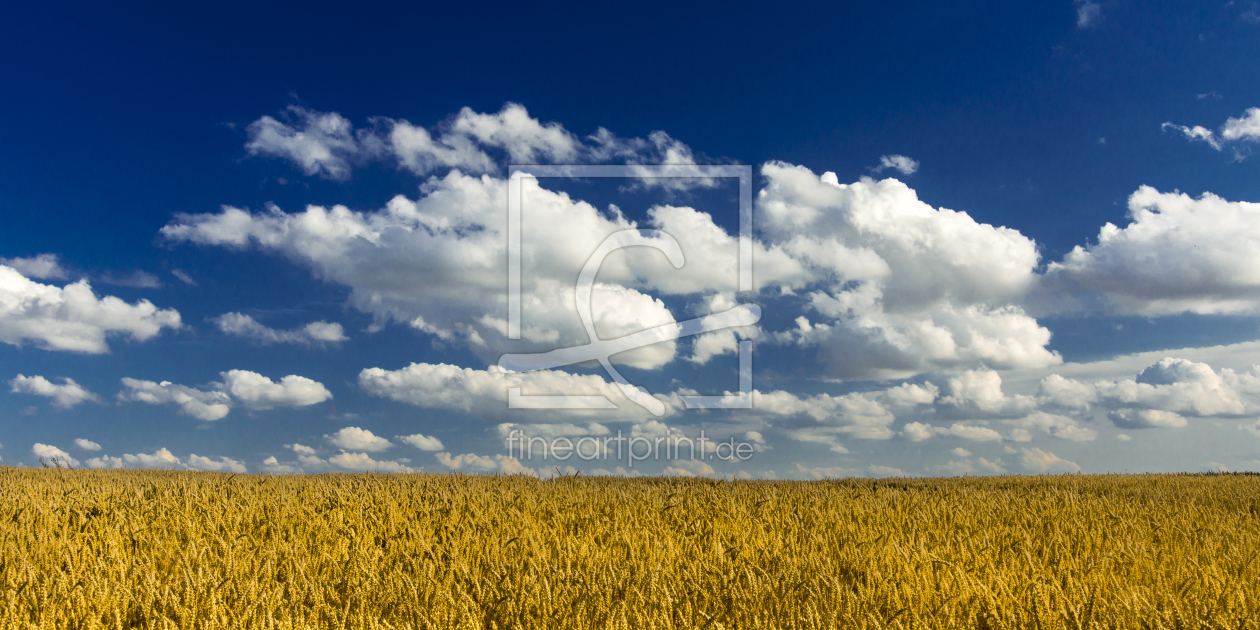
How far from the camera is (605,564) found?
4.08m

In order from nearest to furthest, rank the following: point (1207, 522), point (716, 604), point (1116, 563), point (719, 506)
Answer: point (716, 604) → point (1116, 563) → point (719, 506) → point (1207, 522)

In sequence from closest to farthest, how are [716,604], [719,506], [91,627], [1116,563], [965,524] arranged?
1. [91,627]
2. [716,604]
3. [1116,563]
4. [965,524]
5. [719,506]

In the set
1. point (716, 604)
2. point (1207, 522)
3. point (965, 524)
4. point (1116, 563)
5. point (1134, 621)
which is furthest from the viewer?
point (1207, 522)

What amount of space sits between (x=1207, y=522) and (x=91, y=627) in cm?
945

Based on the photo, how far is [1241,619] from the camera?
323cm

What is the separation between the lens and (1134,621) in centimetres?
308

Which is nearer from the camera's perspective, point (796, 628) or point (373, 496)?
point (796, 628)

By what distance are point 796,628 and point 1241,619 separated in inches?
86.4

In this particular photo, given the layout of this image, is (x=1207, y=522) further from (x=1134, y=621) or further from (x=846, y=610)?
(x=846, y=610)

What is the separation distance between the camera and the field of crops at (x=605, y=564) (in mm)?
3105

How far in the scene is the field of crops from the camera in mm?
3105

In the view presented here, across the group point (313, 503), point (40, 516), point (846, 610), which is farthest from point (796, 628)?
point (40, 516)

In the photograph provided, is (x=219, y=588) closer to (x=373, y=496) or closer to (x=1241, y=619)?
(x=373, y=496)

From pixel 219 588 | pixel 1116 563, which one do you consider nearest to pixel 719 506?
pixel 1116 563
